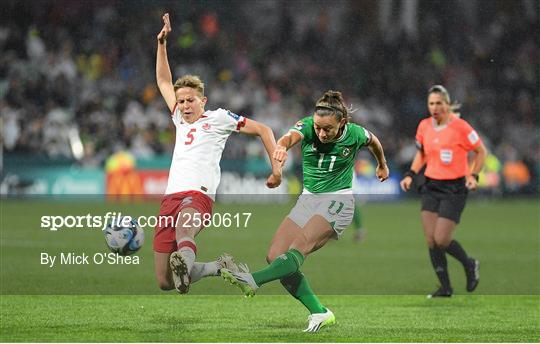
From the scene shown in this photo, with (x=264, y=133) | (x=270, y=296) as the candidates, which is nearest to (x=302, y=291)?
(x=264, y=133)

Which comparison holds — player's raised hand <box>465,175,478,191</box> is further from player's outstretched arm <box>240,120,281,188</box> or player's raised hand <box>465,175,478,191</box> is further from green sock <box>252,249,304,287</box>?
green sock <box>252,249,304,287</box>

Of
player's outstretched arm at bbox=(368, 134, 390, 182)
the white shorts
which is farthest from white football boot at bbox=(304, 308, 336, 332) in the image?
player's outstretched arm at bbox=(368, 134, 390, 182)

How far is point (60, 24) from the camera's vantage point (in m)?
28.5

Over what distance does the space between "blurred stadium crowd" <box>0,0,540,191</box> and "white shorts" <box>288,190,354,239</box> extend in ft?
55.8

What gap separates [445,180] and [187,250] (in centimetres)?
439

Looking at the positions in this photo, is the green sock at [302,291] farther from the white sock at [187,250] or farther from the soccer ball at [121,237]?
the soccer ball at [121,237]

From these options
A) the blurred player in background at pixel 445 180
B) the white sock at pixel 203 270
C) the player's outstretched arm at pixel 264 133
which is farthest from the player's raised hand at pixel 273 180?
the blurred player in background at pixel 445 180

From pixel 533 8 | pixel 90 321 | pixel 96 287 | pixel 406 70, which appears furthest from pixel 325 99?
pixel 533 8

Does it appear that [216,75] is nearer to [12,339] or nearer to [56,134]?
[56,134]

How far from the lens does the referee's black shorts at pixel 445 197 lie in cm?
1202

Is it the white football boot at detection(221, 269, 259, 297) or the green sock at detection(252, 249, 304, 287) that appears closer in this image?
the white football boot at detection(221, 269, 259, 297)

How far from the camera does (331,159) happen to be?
9.17 metres

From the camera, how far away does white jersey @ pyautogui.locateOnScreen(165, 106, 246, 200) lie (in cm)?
930

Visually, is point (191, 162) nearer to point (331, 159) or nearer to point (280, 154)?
point (331, 159)
